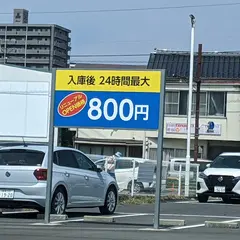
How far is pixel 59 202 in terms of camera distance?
15.5m

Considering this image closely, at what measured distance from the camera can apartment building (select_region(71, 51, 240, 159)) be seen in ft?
159

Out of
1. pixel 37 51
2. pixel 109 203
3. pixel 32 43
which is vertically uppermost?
pixel 32 43

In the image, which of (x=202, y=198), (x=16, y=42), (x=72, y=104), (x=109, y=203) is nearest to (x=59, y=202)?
(x=109, y=203)

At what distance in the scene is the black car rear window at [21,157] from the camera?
600 inches

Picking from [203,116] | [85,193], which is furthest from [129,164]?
[203,116]

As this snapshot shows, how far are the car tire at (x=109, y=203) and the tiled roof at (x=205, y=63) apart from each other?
1313 inches

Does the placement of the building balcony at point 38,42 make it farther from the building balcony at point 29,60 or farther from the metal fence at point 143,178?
the metal fence at point 143,178

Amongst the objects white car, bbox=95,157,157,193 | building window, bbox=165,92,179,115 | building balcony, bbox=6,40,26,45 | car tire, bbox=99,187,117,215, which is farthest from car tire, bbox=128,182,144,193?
building balcony, bbox=6,40,26,45

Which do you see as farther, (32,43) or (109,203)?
(32,43)

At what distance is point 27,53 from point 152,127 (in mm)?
48562

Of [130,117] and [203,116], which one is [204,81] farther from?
[130,117]

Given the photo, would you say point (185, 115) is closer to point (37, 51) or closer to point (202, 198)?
point (37, 51)

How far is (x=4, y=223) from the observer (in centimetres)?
1428

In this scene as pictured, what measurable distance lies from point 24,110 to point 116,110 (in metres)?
22.2
